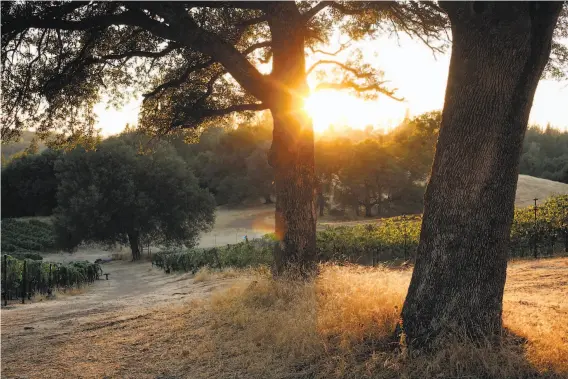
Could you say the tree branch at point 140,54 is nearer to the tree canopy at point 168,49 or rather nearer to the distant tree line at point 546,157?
the tree canopy at point 168,49

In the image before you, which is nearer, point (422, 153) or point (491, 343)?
point (491, 343)

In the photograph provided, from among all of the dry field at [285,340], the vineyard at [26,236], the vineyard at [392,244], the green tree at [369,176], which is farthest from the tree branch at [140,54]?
the green tree at [369,176]

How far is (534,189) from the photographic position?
5622 centimetres

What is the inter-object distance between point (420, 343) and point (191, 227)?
4033 centimetres

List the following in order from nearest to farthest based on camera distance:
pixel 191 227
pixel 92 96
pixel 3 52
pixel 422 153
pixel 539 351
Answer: pixel 539 351 → pixel 3 52 → pixel 92 96 → pixel 191 227 → pixel 422 153

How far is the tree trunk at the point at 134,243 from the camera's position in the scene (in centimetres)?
4303

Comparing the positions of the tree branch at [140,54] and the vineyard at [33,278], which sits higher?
the tree branch at [140,54]

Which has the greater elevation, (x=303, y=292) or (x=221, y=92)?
(x=221, y=92)

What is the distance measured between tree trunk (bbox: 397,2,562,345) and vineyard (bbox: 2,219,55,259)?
45259 millimetres

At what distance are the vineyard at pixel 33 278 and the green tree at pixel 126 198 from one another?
16.4 m

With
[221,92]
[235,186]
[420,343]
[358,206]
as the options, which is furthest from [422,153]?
[420,343]

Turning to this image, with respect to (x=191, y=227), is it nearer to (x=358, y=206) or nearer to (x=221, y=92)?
(x=358, y=206)

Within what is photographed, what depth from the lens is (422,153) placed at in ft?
191

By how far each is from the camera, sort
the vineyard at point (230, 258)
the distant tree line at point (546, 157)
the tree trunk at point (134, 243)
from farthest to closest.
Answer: the distant tree line at point (546, 157) → the tree trunk at point (134, 243) → the vineyard at point (230, 258)
